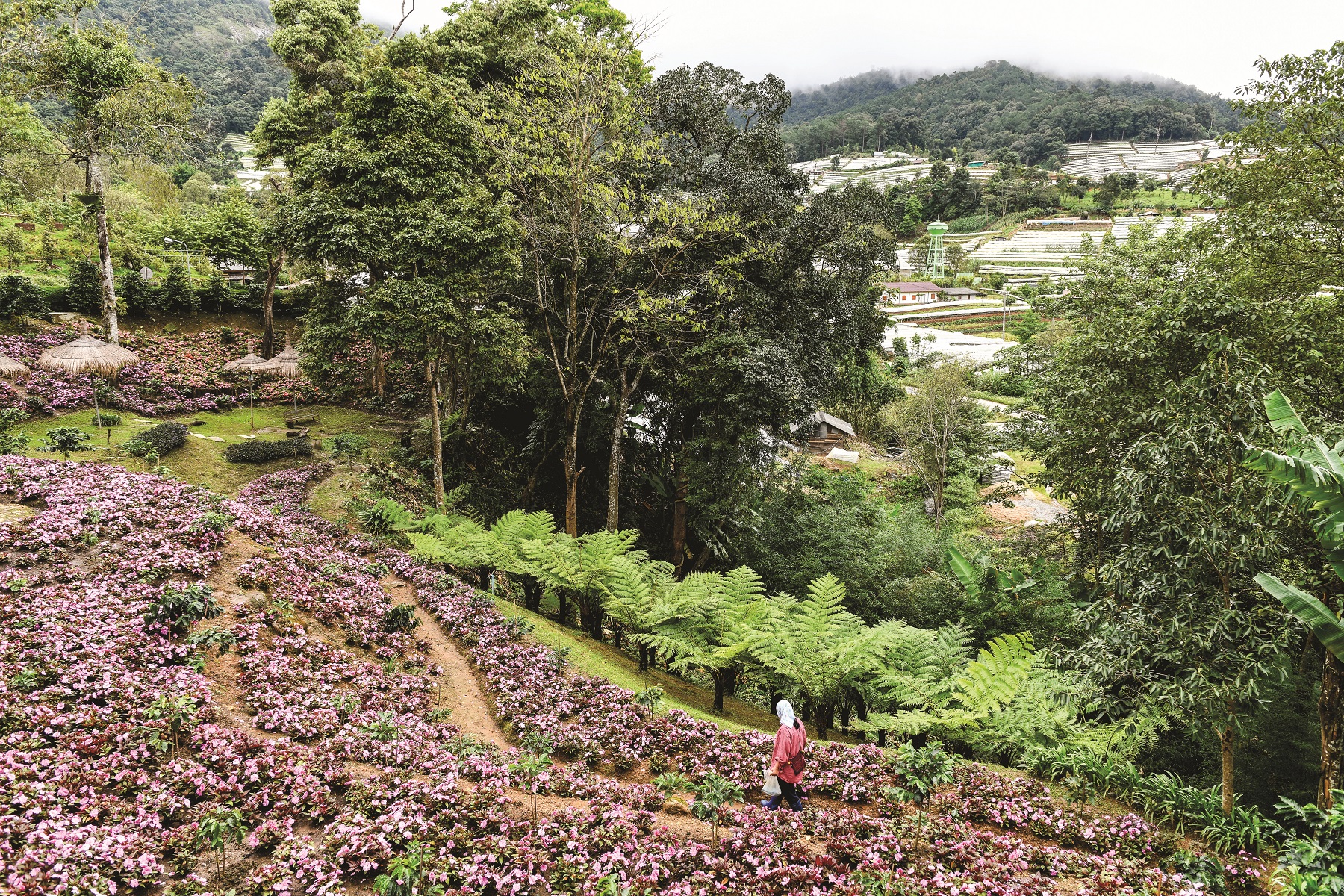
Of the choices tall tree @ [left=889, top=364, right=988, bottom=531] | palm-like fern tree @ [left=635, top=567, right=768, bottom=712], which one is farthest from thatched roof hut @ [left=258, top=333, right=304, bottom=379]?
tall tree @ [left=889, top=364, right=988, bottom=531]

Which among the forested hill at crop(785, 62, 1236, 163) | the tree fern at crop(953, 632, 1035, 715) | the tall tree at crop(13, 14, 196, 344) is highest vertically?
the forested hill at crop(785, 62, 1236, 163)

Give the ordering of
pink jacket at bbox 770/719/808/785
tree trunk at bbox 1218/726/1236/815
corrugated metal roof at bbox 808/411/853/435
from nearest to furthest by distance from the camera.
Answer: tree trunk at bbox 1218/726/1236/815, pink jacket at bbox 770/719/808/785, corrugated metal roof at bbox 808/411/853/435

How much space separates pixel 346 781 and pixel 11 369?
17902 mm

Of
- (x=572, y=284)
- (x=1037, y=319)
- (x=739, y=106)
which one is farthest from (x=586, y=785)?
(x=1037, y=319)

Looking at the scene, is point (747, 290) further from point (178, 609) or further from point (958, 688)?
point (178, 609)

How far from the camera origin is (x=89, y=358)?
16281 mm

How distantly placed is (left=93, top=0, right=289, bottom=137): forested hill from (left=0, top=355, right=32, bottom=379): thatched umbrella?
64.6 m

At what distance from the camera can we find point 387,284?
13.3 metres

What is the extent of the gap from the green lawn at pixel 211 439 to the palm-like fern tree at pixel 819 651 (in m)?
11.5

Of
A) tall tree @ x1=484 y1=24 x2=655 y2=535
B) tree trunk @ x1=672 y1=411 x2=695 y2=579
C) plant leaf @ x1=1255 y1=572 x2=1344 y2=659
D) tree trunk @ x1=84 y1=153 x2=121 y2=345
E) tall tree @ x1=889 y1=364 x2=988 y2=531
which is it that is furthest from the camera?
tall tree @ x1=889 y1=364 x2=988 y2=531


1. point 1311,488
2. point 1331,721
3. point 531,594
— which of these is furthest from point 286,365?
point 1331,721

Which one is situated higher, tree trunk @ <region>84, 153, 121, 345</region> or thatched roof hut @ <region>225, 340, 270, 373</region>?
tree trunk @ <region>84, 153, 121, 345</region>

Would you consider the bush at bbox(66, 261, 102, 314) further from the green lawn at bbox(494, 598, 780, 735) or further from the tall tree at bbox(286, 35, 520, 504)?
the green lawn at bbox(494, 598, 780, 735)

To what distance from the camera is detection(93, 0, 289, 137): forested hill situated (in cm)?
8956
